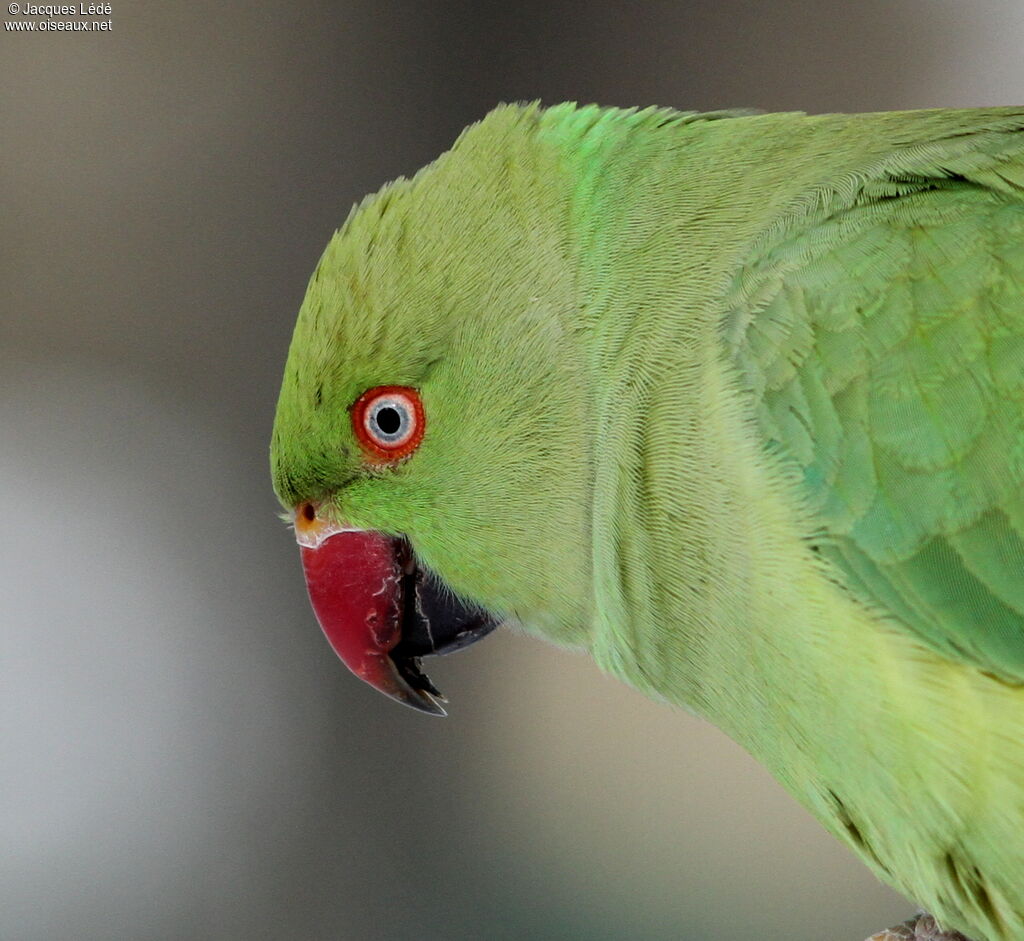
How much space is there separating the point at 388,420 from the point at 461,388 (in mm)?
116

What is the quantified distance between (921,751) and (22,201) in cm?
A: 400

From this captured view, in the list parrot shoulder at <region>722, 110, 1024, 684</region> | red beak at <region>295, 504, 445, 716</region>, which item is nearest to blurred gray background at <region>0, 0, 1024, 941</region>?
red beak at <region>295, 504, 445, 716</region>

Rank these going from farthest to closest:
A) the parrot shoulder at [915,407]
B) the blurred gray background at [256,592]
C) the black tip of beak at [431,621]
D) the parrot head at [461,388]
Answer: the blurred gray background at [256,592], the black tip of beak at [431,621], the parrot head at [461,388], the parrot shoulder at [915,407]

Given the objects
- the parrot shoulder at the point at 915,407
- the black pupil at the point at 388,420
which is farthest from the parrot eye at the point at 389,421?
the parrot shoulder at the point at 915,407

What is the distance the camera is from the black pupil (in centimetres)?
146

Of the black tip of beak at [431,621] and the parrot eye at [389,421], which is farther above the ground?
the parrot eye at [389,421]

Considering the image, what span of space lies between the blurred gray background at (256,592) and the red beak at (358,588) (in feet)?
8.22

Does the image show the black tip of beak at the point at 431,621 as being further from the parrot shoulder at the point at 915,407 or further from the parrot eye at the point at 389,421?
the parrot shoulder at the point at 915,407

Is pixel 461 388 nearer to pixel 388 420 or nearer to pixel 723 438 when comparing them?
pixel 388 420

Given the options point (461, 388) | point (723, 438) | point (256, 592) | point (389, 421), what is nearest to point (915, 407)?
point (723, 438)

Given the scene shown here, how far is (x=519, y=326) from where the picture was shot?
139 centimetres

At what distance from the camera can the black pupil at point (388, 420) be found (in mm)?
1463

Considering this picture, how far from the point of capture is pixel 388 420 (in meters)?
1.47

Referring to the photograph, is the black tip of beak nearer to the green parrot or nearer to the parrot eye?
the green parrot
